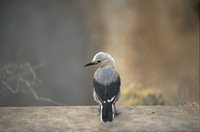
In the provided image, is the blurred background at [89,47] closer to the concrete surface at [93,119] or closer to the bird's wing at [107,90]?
the concrete surface at [93,119]

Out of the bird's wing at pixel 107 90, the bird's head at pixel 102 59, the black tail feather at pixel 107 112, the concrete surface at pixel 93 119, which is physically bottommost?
the concrete surface at pixel 93 119

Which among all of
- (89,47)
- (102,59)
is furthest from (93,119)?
(89,47)

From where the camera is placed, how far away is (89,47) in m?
2.77

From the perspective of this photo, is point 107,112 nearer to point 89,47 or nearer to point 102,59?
point 102,59

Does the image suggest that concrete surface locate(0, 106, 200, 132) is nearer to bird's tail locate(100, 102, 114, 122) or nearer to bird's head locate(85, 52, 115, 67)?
bird's tail locate(100, 102, 114, 122)

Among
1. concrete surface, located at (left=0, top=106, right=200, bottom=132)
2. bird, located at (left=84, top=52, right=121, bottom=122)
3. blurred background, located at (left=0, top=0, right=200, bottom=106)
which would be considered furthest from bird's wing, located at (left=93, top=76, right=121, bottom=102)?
blurred background, located at (left=0, top=0, right=200, bottom=106)

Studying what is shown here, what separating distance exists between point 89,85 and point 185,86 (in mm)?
638

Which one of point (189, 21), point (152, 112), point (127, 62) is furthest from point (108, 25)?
point (152, 112)

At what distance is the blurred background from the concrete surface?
2.12 ft

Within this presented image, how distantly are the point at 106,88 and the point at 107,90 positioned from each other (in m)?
0.01

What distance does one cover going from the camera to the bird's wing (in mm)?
1930

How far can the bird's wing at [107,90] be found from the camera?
6.33ft

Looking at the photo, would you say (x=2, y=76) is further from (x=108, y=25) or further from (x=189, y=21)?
(x=189, y=21)

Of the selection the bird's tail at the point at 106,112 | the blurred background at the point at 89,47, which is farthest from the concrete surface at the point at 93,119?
the blurred background at the point at 89,47
